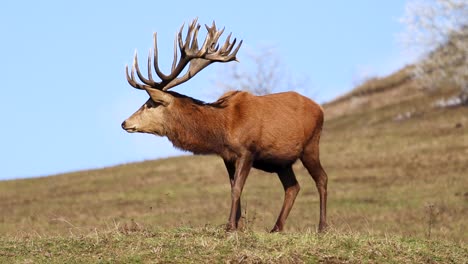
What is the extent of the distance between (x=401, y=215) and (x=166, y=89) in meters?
13.4

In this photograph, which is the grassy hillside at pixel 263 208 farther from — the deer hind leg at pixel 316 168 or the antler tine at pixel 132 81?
the antler tine at pixel 132 81

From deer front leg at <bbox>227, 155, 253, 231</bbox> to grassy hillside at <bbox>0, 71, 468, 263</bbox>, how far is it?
283mm

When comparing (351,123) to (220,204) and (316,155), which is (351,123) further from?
(316,155)

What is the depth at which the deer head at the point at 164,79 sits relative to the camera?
12945 mm

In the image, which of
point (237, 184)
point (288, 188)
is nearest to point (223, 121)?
point (237, 184)

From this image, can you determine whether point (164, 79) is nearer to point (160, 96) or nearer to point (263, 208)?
point (160, 96)

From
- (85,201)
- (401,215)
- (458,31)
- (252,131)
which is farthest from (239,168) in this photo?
(458,31)

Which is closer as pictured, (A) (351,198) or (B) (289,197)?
(B) (289,197)

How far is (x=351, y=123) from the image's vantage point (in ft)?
189

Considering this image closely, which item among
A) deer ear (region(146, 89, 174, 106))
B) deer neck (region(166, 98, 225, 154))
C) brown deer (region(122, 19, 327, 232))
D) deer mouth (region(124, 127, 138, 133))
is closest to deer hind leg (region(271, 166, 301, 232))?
brown deer (region(122, 19, 327, 232))

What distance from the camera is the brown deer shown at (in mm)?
12656

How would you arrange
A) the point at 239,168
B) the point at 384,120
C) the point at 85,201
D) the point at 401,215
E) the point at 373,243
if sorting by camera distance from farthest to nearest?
the point at 384,120
the point at 85,201
the point at 401,215
the point at 239,168
the point at 373,243

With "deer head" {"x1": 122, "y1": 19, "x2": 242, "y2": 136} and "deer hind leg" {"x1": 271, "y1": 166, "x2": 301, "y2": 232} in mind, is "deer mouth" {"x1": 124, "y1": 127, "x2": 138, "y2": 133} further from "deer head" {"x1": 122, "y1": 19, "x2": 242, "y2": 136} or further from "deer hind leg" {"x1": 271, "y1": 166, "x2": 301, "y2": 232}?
"deer hind leg" {"x1": 271, "y1": 166, "x2": 301, "y2": 232}

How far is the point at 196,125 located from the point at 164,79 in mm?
789
